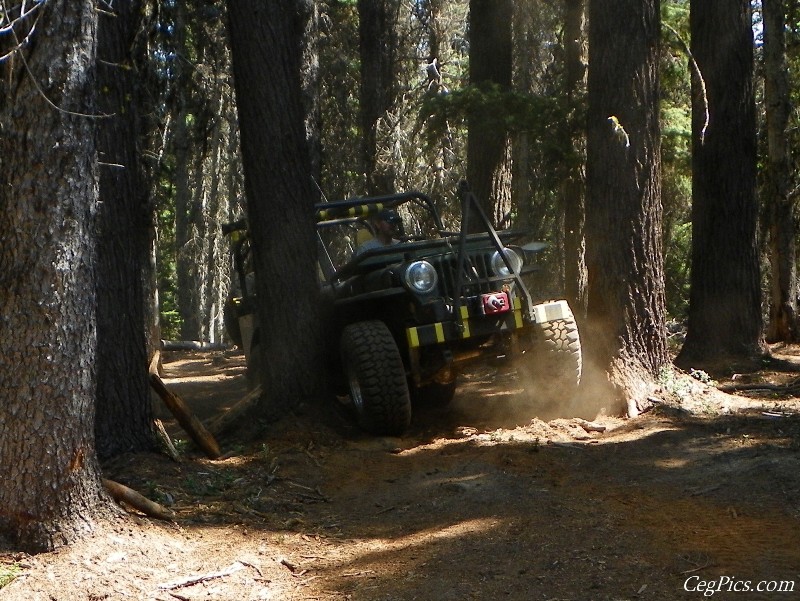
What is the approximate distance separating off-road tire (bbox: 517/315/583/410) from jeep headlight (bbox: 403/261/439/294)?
119cm

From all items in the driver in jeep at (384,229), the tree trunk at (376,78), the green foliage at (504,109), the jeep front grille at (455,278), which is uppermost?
the tree trunk at (376,78)

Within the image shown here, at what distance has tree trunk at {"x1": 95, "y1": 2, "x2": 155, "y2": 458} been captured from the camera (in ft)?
23.4

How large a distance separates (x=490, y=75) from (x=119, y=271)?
7.80 metres

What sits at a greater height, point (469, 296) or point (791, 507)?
point (469, 296)

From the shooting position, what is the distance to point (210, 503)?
22.3 ft

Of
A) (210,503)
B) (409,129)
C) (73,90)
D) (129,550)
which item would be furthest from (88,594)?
(409,129)

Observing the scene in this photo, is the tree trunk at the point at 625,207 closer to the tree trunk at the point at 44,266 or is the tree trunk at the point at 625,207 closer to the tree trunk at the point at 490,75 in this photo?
the tree trunk at the point at 490,75

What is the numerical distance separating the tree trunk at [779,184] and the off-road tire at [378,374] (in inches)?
325

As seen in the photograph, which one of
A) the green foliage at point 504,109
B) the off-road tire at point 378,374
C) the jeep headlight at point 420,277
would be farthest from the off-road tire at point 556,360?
the green foliage at point 504,109

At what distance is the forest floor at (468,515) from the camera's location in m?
4.92

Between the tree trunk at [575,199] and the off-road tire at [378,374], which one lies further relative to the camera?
the tree trunk at [575,199]

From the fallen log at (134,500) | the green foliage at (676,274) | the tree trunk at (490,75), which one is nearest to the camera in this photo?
the fallen log at (134,500)

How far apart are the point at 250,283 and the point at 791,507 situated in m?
7.72

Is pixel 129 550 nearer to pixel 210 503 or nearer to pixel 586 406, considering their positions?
pixel 210 503
